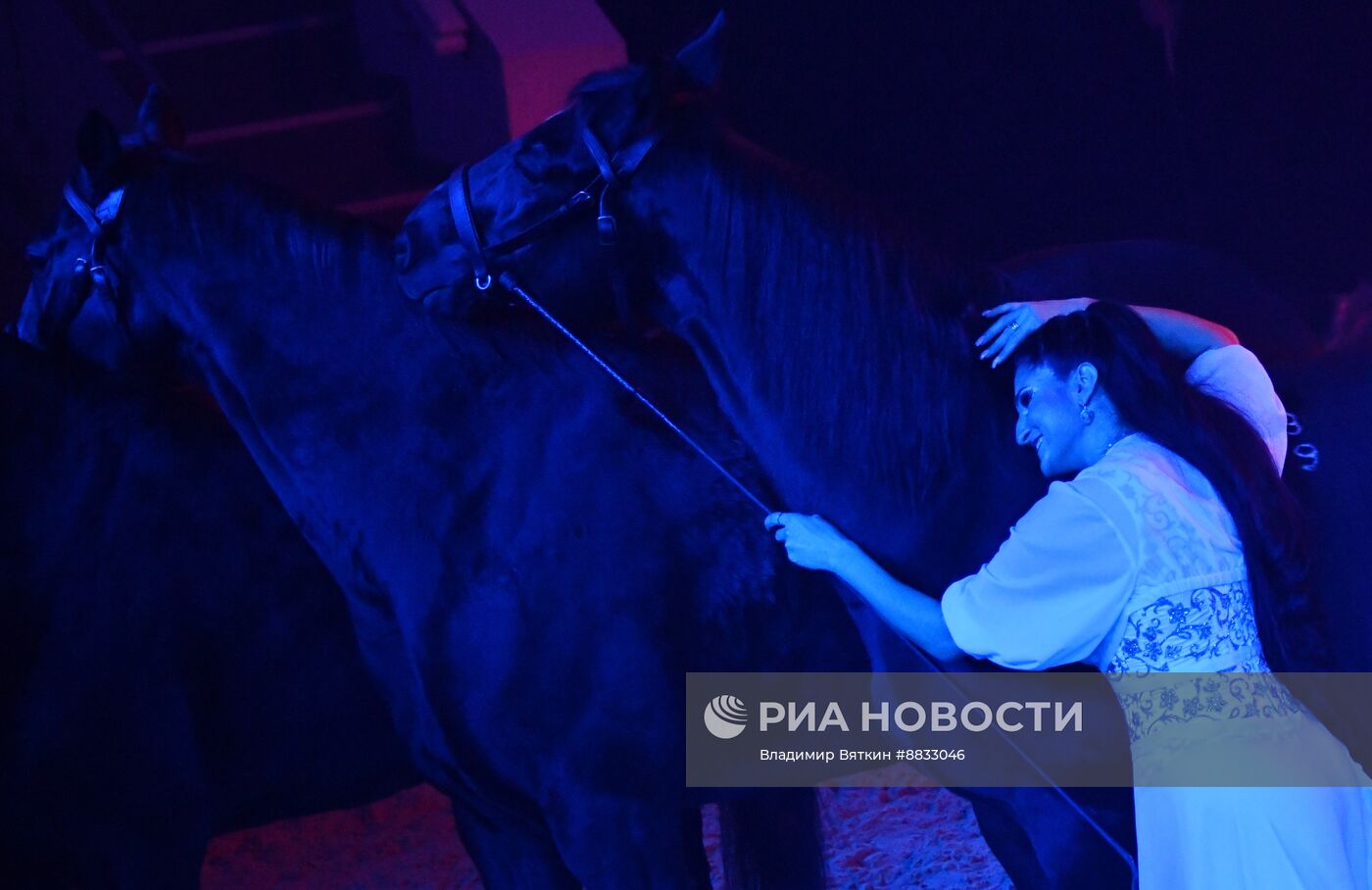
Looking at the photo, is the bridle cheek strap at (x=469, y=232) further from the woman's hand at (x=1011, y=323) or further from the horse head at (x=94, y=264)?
the woman's hand at (x=1011, y=323)

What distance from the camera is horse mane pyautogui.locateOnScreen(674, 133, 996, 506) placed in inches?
68.8

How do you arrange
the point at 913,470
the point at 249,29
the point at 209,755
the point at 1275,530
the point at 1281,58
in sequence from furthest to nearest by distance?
1. the point at 249,29
2. the point at 1281,58
3. the point at 209,755
4. the point at 913,470
5. the point at 1275,530

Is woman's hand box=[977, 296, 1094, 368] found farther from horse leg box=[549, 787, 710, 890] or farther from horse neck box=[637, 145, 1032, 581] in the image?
Answer: horse leg box=[549, 787, 710, 890]

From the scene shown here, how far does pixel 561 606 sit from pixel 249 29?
3609 mm

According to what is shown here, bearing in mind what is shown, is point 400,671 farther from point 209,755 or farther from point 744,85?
point 744,85

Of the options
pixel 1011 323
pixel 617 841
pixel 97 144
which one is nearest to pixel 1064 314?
pixel 1011 323

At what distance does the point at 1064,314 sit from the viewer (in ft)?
5.65

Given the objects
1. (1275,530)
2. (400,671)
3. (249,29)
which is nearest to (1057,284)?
(1275,530)

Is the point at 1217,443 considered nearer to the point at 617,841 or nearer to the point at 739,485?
the point at 739,485

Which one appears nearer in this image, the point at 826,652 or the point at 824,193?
the point at 824,193

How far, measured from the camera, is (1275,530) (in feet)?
5.08

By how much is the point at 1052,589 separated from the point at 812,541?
1.24ft

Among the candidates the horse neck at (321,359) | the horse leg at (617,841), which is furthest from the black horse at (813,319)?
the horse leg at (617,841)

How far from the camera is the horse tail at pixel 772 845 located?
2.51 metres
